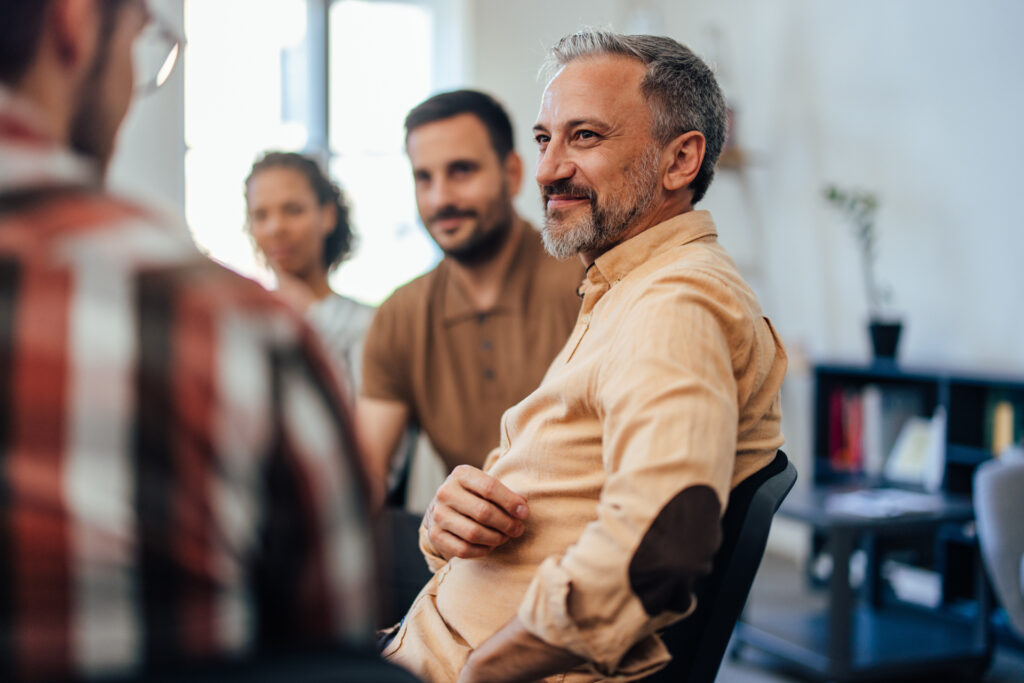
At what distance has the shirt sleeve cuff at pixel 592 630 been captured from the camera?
3.16ft

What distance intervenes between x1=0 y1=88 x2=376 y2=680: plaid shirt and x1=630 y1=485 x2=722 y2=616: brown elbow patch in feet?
1.34

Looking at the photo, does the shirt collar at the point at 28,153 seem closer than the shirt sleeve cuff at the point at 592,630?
Yes

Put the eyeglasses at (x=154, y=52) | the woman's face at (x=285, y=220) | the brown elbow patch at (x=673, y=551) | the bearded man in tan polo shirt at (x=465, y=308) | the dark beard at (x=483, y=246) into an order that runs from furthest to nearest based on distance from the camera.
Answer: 1. the woman's face at (x=285, y=220)
2. the dark beard at (x=483, y=246)
3. the bearded man in tan polo shirt at (x=465, y=308)
4. the brown elbow patch at (x=673, y=551)
5. the eyeglasses at (x=154, y=52)

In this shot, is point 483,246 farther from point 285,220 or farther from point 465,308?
point 285,220

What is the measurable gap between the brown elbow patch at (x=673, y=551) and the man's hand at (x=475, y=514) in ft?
0.83

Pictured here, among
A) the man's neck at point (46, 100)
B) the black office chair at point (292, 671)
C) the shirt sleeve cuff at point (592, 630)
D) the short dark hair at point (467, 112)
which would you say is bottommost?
the shirt sleeve cuff at point (592, 630)

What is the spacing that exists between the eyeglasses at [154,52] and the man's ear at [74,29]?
0.04 metres

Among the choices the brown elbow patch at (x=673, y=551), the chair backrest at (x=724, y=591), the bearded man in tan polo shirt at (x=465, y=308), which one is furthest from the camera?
the bearded man in tan polo shirt at (x=465, y=308)

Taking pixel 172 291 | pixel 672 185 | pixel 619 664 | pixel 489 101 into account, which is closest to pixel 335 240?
pixel 489 101

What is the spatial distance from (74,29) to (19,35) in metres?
0.03

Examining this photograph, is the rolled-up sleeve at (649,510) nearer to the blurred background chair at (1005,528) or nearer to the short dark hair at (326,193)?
the blurred background chair at (1005,528)

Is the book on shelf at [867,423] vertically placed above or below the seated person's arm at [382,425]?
below

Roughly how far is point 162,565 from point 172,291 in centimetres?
16

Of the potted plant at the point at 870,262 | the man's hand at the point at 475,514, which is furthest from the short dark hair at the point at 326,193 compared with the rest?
the potted plant at the point at 870,262
